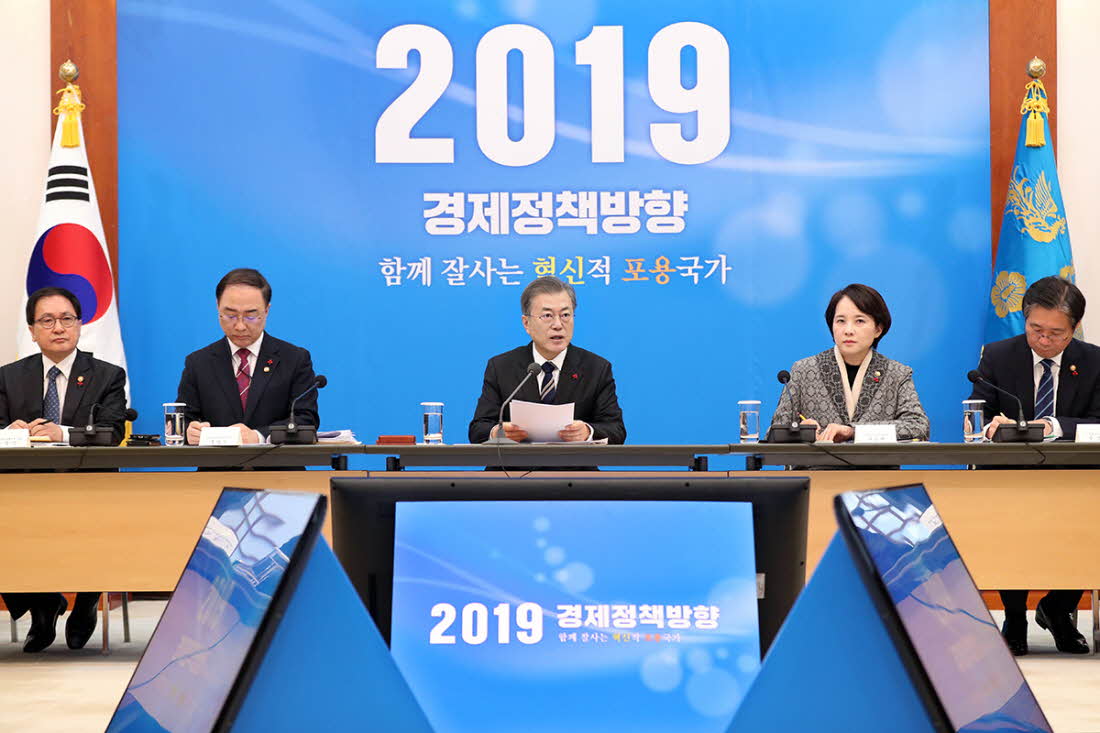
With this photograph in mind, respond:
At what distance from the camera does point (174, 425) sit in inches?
151

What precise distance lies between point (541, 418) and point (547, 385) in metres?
0.57

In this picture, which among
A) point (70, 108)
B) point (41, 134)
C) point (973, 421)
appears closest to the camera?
point (973, 421)

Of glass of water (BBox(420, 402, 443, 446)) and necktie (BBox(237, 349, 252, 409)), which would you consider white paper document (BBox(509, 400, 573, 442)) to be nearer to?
glass of water (BBox(420, 402, 443, 446))

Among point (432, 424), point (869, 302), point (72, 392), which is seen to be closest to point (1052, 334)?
point (869, 302)

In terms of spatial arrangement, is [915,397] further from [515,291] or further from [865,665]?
[865,665]

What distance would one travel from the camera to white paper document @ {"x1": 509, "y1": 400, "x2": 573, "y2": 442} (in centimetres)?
360

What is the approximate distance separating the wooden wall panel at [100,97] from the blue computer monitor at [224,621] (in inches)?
191

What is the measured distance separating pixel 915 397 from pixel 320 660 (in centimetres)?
351

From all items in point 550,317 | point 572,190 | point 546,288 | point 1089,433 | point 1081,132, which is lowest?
point 1089,433

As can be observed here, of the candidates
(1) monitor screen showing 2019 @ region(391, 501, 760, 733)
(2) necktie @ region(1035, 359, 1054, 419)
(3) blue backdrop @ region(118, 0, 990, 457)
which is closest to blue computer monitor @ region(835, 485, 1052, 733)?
(1) monitor screen showing 2019 @ region(391, 501, 760, 733)

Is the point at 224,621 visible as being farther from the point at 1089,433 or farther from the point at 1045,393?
the point at 1045,393

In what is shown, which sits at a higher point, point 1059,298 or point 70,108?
point 70,108

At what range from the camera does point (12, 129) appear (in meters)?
5.45

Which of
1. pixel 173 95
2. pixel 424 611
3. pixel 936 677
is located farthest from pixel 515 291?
pixel 936 677
